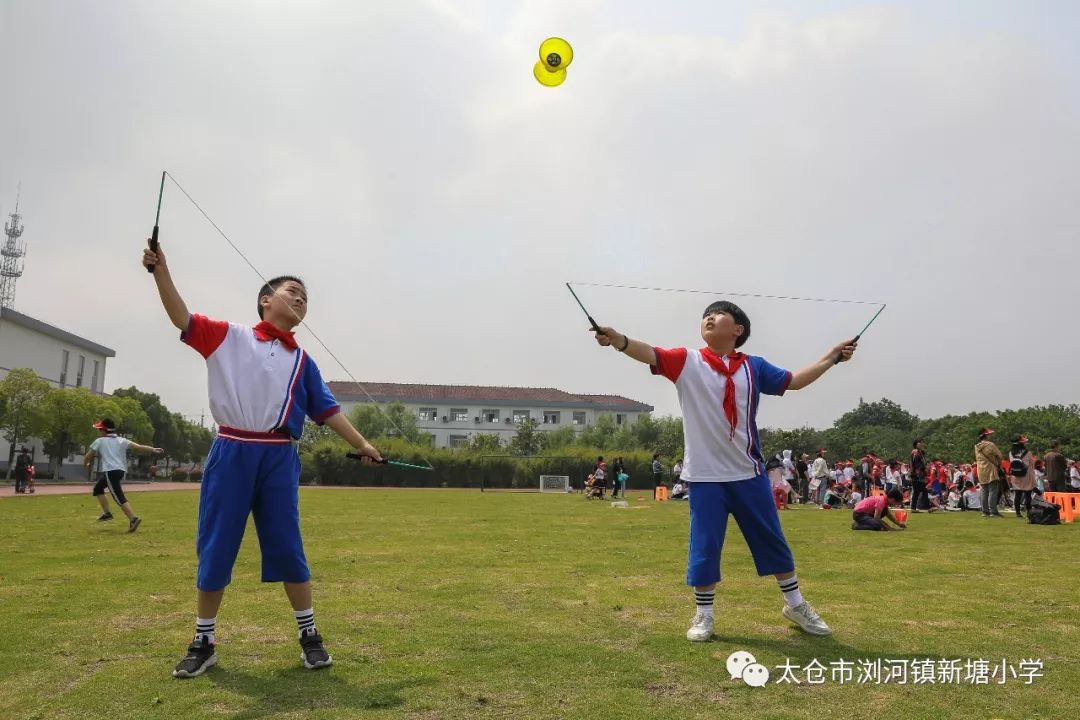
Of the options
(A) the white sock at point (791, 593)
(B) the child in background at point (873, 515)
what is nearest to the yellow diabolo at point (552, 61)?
(A) the white sock at point (791, 593)

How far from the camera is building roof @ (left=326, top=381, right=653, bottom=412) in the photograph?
10438cm

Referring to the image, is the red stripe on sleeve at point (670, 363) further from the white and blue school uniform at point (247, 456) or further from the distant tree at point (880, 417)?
the distant tree at point (880, 417)

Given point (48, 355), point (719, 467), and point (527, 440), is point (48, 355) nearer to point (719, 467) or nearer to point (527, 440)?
point (527, 440)

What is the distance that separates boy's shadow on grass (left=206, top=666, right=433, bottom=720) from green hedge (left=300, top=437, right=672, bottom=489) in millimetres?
50410

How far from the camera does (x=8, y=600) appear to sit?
21.8 ft

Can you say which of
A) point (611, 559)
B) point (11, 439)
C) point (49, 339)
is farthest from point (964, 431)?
point (49, 339)

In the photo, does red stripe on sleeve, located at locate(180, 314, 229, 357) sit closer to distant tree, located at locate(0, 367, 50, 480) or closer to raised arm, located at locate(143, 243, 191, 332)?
raised arm, located at locate(143, 243, 191, 332)

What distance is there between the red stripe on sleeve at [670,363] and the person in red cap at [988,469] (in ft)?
51.8

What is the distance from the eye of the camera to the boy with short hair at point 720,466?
18.5 ft

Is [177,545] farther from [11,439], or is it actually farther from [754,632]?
[11,439]

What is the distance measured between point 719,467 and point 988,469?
641 inches

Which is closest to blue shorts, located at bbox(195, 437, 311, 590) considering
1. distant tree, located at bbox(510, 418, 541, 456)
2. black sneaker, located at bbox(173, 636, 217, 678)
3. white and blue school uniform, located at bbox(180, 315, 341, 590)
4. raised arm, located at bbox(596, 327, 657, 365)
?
white and blue school uniform, located at bbox(180, 315, 341, 590)

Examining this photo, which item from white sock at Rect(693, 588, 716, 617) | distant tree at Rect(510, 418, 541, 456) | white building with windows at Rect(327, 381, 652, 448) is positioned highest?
white building with windows at Rect(327, 381, 652, 448)

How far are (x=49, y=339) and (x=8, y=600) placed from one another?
74375mm
